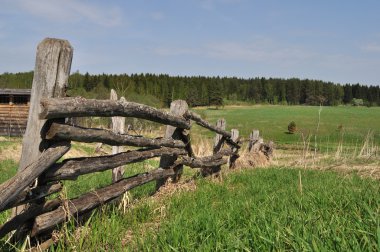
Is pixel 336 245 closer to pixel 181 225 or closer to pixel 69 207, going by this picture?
pixel 181 225

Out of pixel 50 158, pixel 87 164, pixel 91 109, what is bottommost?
pixel 87 164

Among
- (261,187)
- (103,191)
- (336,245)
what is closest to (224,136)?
(261,187)

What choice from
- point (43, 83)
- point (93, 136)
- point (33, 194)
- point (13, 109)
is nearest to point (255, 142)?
point (93, 136)

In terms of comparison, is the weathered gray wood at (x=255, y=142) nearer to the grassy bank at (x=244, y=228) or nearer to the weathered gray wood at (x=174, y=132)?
the weathered gray wood at (x=174, y=132)

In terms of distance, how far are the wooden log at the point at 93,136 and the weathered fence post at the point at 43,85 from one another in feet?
0.30

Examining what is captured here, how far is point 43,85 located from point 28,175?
2.36ft

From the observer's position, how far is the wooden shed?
2942cm

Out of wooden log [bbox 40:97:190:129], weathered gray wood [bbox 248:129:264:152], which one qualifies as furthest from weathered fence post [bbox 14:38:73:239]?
weathered gray wood [bbox 248:129:264:152]

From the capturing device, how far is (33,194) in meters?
3.00

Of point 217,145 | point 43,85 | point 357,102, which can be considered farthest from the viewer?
point 357,102

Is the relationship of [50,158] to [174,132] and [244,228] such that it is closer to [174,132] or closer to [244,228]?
[244,228]

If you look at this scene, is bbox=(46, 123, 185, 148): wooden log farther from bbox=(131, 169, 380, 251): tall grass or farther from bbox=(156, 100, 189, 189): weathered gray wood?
bbox=(131, 169, 380, 251): tall grass

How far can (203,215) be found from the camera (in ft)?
11.3

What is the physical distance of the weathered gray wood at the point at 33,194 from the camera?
9.26 feet
